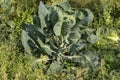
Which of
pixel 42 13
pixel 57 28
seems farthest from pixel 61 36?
pixel 42 13

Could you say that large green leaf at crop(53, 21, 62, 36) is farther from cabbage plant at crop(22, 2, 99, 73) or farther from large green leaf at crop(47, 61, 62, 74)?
large green leaf at crop(47, 61, 62, 74)

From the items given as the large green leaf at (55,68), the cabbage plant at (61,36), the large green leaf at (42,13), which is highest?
the large green leaf at (42,13)

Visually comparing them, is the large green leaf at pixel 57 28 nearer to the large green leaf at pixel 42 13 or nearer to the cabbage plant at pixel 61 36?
the cabbage plant at pixel 61 36

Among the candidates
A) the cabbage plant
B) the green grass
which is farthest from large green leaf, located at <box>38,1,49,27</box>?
the green grass

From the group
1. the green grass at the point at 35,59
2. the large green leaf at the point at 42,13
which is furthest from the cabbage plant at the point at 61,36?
the green grass at the point at 35,59

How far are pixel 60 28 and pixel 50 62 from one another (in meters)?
0.72

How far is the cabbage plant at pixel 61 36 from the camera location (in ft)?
18.4

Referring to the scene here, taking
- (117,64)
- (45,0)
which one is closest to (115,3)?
(45,0)

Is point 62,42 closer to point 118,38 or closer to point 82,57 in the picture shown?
point 82,57

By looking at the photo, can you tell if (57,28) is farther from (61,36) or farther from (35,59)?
(35,59)

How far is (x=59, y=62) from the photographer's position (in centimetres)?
580

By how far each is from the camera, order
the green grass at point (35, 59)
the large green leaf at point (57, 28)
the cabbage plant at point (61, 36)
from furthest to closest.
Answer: the cabbage plant at point (61, 36)
the large green leaf at point (57, 28)
the green grass at point (35, 59)

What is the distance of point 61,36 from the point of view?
575 cm

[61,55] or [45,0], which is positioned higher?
[45,0]
